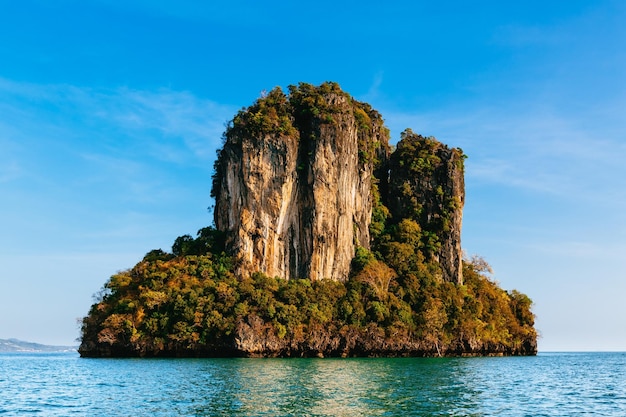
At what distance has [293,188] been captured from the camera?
7631 centimetres

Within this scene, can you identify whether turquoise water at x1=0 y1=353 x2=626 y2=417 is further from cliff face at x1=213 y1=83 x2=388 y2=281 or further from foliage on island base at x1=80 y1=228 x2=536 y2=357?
cliff face at x1=213 y1=83 x2=388 y2=281

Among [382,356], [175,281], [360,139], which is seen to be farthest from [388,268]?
[175,281]

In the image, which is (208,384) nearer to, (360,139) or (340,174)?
(340,174)

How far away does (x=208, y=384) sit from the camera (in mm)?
31953

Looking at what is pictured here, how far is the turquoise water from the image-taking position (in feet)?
76.5

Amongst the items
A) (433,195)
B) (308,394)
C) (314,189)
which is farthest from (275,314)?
(308,394)

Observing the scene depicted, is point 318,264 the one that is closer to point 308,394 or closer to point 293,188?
point 293,188

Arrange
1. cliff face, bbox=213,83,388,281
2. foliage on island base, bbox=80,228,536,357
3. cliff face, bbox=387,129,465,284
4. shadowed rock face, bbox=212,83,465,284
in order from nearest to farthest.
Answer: foliage on island base, bbox=80,228,536,357 < cliff face, bbox=213,83,388,281 < shadowed rock face, bbox=212,83,465,284 < cliff face, bbox=387,129,465,284

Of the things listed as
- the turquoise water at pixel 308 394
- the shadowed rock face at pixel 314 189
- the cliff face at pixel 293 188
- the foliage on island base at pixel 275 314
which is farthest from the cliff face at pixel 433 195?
the turquoise water at pixel 308 394

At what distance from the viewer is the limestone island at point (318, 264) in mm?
62531

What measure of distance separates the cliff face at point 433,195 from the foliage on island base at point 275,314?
4910 mm

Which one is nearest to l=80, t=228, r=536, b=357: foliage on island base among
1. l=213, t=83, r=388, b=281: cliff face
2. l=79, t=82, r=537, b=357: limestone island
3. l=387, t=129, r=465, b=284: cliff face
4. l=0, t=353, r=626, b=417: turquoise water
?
l=79, t=82, r=537, b=357: limestone island

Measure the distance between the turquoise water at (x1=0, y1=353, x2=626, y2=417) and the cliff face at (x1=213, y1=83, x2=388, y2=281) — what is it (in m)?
31.6

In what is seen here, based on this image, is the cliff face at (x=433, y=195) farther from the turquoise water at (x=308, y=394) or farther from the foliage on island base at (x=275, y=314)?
the turquoise water at (x=308, y=394)
